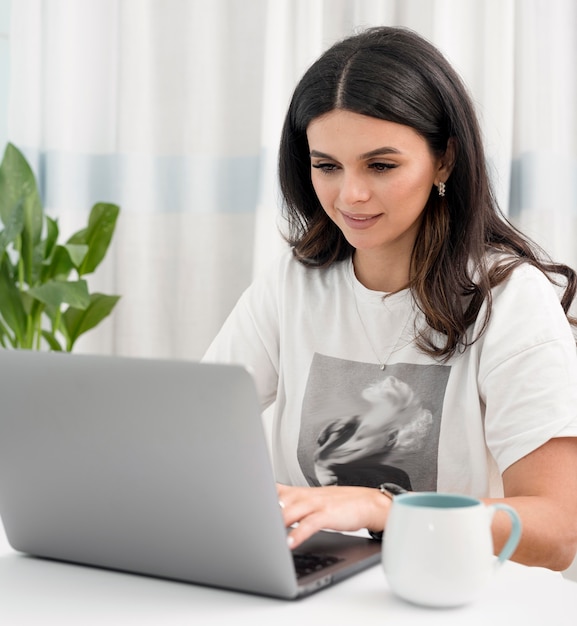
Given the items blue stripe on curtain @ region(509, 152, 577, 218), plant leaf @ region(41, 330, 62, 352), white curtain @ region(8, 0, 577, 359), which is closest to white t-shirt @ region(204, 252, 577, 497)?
blue stripe on curtain @ region(509, 152, 577, 218)

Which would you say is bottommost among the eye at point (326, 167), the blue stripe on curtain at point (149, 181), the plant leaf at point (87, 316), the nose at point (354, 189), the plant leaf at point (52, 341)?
the plant leaf at point (52, 341)

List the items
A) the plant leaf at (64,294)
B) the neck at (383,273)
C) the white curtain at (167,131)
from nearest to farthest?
the neck at (383,273) < the plant leaf at (64,294) < the white curtain at (167,131)

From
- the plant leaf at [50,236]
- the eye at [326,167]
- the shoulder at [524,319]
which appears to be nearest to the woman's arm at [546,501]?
the shoulder at [524,319]

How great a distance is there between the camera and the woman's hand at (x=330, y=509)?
889mm

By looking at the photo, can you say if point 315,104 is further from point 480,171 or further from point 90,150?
point 90,150

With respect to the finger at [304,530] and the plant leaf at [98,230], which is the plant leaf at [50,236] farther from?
the finger at [304,530]

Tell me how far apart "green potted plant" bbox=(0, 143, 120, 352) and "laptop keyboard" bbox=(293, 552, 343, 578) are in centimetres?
166

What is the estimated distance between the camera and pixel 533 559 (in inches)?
45.3

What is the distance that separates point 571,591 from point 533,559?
336 mm

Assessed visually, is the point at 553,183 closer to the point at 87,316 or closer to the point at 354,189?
the point at 354,189

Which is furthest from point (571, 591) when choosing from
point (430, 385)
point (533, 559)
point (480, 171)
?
point (480, 171)

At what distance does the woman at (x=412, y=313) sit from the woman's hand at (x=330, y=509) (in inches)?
13.4

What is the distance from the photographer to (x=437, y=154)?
1.46m

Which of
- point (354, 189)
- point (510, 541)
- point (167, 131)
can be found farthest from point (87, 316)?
point (510, 541)
